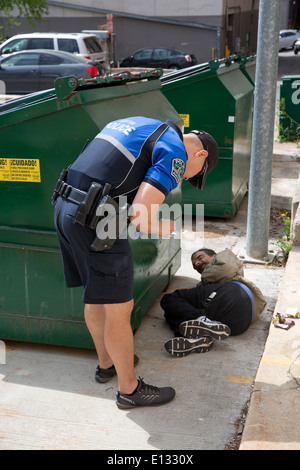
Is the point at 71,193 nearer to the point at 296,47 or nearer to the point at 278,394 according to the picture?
the point at 278,394

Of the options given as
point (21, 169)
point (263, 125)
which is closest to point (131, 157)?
point (21, 169)

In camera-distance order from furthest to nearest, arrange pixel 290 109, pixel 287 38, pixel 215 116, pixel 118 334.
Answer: pixel 287 38
pixel 290 109
pixel 215 116
pixel 118 334

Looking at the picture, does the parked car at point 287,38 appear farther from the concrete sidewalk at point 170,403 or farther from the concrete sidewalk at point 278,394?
the concrete sidewalk at point 278,394

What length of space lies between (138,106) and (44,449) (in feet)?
7.41

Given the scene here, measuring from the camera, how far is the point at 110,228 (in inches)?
115

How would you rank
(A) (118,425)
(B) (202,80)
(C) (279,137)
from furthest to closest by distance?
1. (C) (279,137)
2. (B) (202,80)
3. (A) (118,425)

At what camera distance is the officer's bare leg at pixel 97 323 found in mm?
3234

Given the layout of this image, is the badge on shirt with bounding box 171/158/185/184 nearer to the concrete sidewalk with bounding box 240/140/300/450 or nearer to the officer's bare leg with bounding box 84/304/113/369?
the officer's bare leg with bounding box 84/304/113/369

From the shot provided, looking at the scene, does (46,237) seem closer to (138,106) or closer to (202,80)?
(138,106)

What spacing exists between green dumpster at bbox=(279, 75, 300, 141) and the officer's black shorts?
29.1ft

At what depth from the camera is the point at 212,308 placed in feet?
12.9

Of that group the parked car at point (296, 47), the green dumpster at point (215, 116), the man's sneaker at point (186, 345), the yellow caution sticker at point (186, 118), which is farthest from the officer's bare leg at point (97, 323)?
the parked car at point (296, 47)

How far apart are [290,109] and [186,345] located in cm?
853
